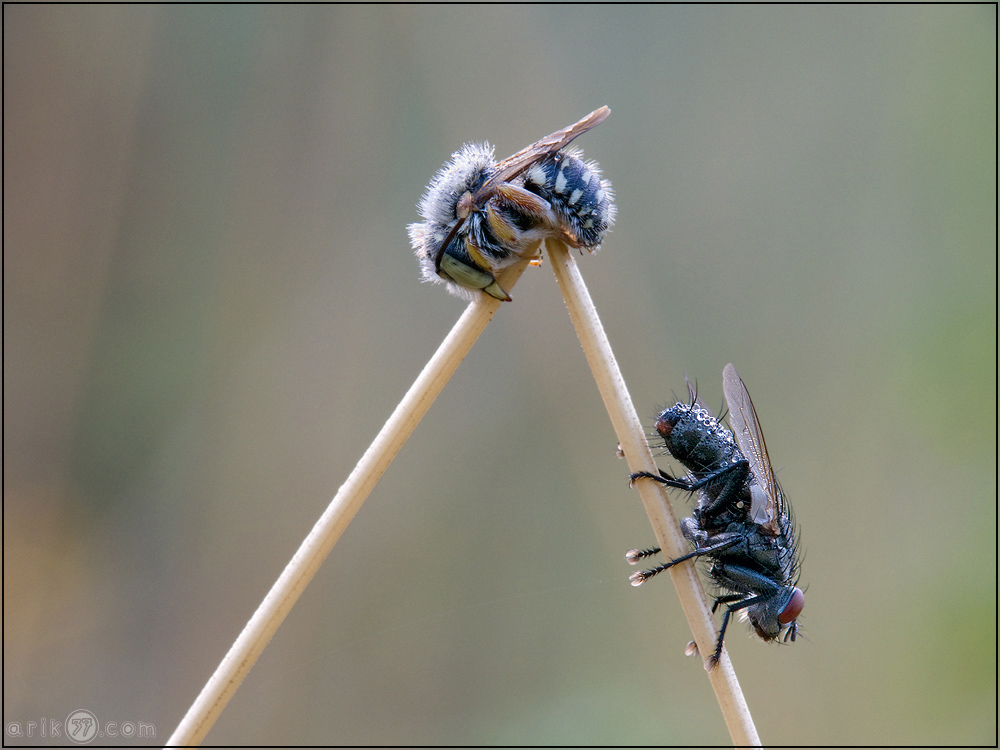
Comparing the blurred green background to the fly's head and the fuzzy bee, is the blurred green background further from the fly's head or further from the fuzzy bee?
the fuzzy bee

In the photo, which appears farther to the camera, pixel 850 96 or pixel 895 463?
pixel 850 96

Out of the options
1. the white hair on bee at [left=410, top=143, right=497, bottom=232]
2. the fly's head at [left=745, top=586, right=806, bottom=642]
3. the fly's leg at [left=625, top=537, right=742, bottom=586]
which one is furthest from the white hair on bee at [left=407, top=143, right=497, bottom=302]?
the fly's head at [left=745, top=586, right=806, bottom=642]

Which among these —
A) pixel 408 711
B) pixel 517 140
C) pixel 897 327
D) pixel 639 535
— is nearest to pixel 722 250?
pixel 897 327

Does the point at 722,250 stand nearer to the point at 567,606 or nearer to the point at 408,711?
the point at 567,606

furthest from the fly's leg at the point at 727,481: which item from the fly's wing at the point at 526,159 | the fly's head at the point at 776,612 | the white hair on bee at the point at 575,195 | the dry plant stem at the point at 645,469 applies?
the fly's wing at the point at 526,159

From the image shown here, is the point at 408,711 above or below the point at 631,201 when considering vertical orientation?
below

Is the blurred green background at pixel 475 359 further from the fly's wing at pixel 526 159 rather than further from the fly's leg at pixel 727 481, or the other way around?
the fly's wing at pixel 526 159
